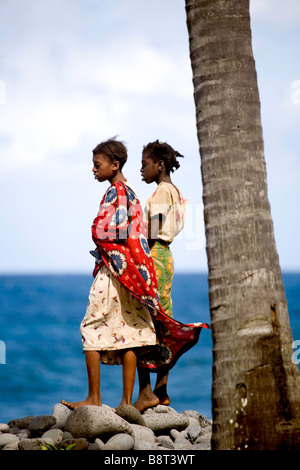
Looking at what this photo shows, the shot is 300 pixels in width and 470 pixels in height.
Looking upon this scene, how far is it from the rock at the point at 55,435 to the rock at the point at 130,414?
1.79 ft

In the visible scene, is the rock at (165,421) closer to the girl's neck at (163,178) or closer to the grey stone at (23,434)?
the grey stone at (23,434)

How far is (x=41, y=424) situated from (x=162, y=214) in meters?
2.32

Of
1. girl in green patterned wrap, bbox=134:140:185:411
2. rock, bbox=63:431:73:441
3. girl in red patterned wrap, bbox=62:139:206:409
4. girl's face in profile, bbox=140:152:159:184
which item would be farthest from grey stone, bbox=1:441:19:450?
girl's face in profile, bbox=140:152:159:184

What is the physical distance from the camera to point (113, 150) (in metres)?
6.40

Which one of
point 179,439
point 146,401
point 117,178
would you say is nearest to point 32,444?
point 179,439

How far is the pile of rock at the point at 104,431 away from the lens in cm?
517

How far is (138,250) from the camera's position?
6.26m

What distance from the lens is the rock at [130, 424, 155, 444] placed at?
5.57 meters

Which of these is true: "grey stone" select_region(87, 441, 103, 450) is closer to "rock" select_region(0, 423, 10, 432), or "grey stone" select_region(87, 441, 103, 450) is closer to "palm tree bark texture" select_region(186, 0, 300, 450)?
"palm tree bark texture" select_region(186, 0, 300, 450)

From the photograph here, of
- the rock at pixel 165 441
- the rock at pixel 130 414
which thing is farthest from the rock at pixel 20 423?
the rock at pixel 165 441

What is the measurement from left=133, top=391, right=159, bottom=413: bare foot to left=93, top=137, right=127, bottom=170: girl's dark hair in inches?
83.7

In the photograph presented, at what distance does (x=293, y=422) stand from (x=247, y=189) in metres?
1.45
